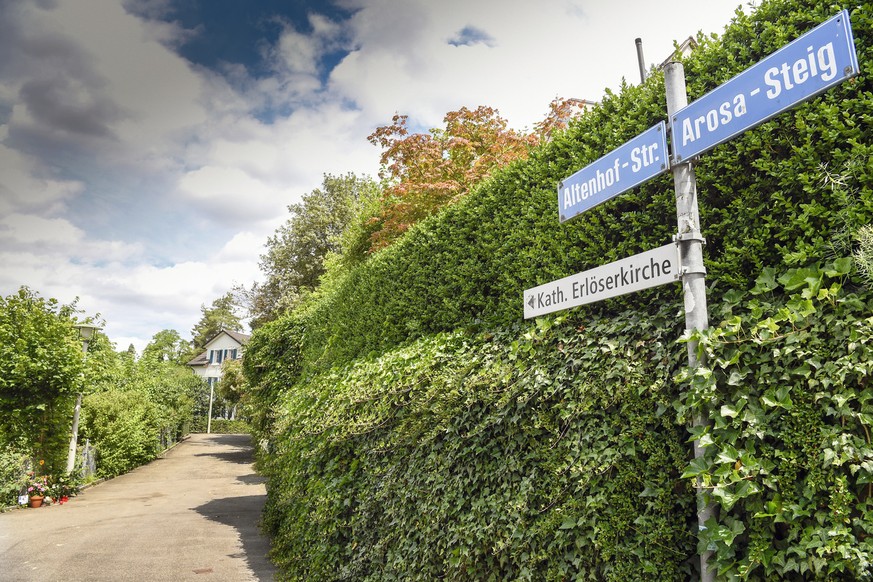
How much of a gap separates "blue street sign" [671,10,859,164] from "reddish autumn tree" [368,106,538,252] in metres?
9.29

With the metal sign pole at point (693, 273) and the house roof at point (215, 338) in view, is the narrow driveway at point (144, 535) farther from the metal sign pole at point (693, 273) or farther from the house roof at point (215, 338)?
the house roof at point (215, 338)

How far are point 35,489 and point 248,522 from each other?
22.4ft

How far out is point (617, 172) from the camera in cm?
296

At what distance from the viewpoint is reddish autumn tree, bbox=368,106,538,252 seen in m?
12.4

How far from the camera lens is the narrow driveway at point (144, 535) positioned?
26.0ft

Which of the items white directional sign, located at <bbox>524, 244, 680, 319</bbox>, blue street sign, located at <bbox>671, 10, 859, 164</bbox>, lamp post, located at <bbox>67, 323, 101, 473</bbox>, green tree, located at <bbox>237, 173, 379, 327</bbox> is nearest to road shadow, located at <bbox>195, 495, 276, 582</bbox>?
lamp post, located at <bbox>67, 323, 101, 473</bbox>

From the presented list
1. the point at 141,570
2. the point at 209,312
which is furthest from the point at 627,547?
the point at 209,312

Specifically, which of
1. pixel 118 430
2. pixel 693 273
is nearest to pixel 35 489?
pixel 118 430

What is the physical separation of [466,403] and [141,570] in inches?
264

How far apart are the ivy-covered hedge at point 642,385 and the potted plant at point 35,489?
41.7 ft

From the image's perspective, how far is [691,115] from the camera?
8.54ft

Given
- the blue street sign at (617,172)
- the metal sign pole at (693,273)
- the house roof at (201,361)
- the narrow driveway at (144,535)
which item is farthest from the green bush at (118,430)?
the house roof at (201,361)

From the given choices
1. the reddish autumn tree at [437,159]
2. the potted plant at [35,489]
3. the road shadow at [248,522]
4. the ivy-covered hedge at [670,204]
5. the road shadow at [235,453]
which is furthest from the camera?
the road shadow at [235,453]

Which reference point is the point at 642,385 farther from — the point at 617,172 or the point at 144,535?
the point at 144,535
